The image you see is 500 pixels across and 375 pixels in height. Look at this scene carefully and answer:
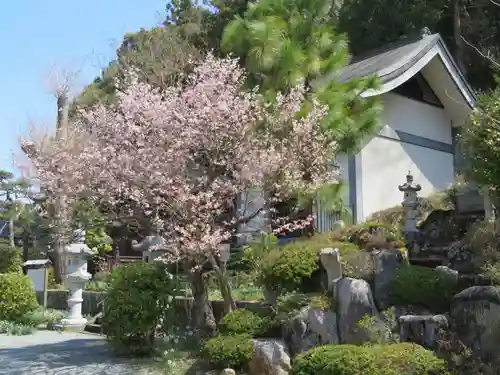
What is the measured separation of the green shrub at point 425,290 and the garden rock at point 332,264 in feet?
3.00

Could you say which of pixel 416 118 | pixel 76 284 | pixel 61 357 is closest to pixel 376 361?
pixel 61 357

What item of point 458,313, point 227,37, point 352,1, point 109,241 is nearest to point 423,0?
point 352,1

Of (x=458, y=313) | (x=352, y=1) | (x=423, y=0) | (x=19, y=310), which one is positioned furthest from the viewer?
(x=352, y=1)

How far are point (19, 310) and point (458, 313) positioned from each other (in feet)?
36.9

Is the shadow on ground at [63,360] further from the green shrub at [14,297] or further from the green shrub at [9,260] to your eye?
the green shrub at [9,260]

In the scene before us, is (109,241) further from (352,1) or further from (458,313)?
(458,313)

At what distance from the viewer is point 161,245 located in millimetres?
9352

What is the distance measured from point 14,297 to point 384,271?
9.98m

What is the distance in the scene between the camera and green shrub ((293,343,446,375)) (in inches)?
251

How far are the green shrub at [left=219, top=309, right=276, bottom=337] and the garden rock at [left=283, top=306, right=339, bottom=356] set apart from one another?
1.42 feet

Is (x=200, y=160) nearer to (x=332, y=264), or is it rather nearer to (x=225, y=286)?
(x=225, y=286)

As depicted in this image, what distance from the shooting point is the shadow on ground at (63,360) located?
8945mm

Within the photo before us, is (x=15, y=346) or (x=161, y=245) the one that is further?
(x=15, y=346)

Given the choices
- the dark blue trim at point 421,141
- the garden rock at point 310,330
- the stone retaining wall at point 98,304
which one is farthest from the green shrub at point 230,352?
the dark blue trim at point 421,141
